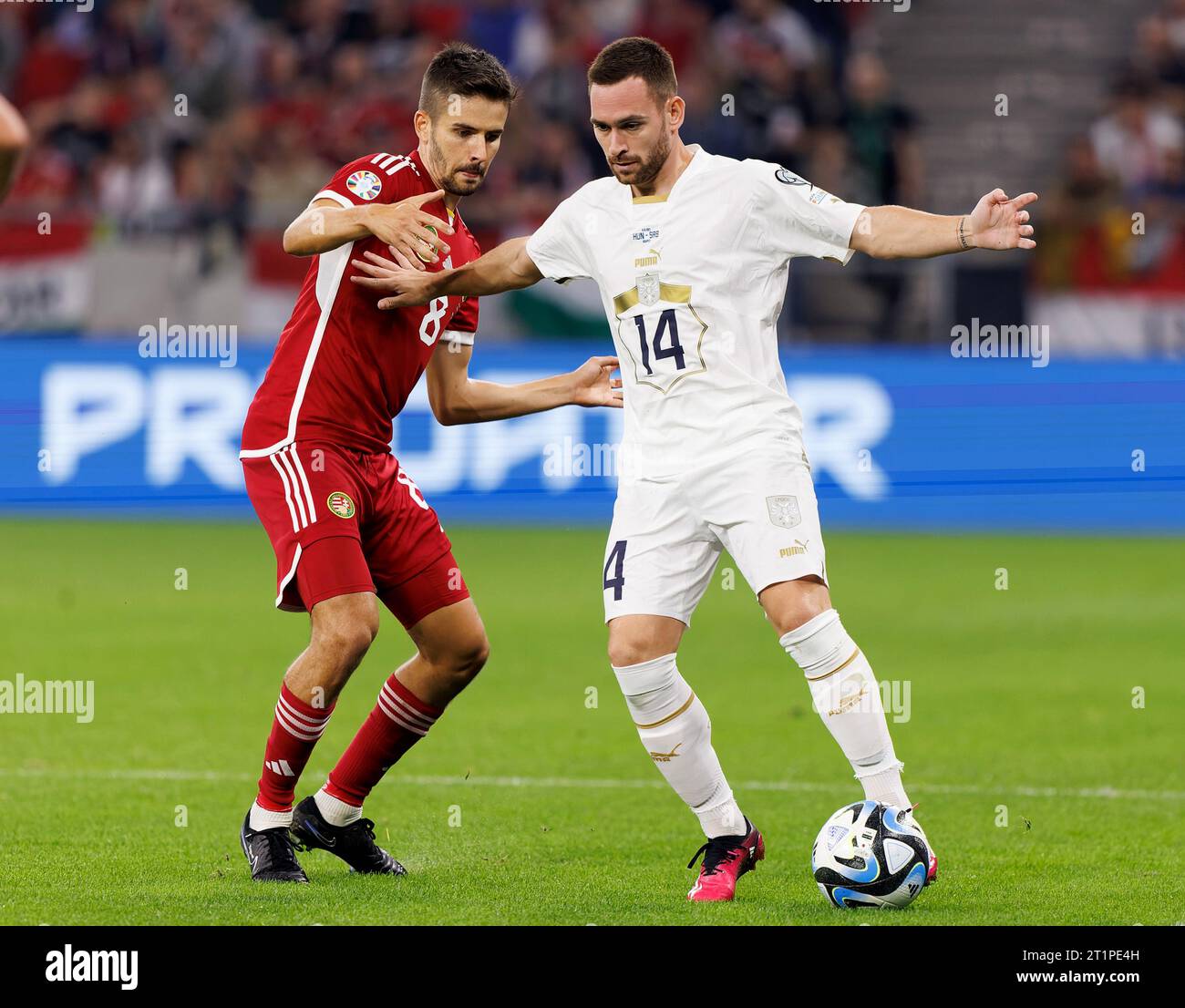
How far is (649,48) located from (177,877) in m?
3.05

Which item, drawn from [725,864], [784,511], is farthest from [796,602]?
[725,864]

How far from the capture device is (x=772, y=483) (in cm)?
577

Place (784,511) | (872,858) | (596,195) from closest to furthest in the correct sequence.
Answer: (872,858) → (784,511) → (596,195)

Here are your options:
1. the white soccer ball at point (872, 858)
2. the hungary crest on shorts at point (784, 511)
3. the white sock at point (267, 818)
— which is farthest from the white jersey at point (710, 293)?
the white sock at point (267, 818)

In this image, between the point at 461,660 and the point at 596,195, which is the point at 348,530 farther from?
the point at 596,195

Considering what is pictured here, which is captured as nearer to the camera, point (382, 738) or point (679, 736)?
point (679, 736)

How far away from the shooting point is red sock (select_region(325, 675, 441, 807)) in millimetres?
6465

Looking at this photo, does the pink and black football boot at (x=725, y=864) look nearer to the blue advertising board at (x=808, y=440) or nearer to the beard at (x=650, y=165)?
the beard at (x=650, y=165)

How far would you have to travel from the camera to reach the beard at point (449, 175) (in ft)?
20.7

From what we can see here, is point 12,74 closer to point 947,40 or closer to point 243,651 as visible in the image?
A: point 947,40

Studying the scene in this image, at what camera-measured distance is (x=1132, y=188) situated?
1955 cm

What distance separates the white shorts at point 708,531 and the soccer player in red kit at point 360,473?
2.34 ft

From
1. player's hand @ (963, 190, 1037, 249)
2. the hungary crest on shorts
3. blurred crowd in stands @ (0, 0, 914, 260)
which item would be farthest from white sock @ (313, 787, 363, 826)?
blurred crowd in stands @ (0, 0, 914, 260)

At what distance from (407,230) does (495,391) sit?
39.6 inches
